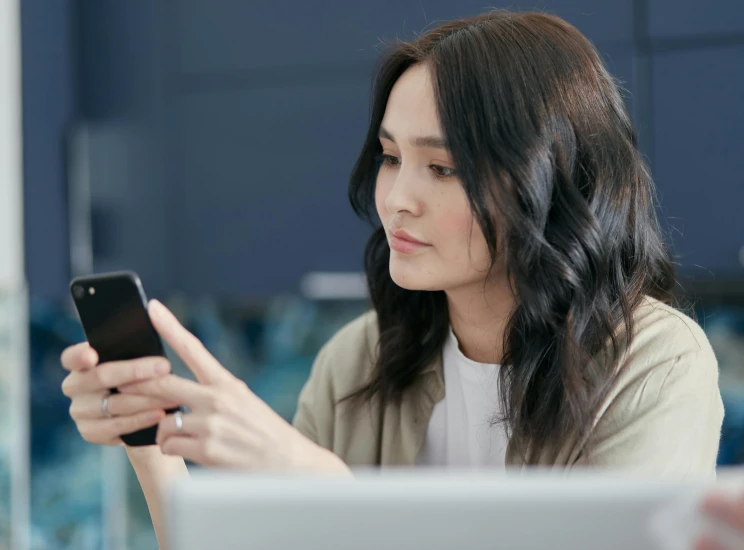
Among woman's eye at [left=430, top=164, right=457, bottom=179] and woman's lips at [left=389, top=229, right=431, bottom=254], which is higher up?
woman's eye at [left=430, top=164, right=457, bottom=179]

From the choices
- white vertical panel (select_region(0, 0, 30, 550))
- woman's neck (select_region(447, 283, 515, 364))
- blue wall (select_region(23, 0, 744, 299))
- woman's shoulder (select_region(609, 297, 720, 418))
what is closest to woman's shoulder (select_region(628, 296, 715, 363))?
woman's shoulder (select_region(609, 297, 720, 418))

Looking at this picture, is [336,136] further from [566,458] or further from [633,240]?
[566,458]

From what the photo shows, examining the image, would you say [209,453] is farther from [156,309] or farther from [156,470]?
[156,470]

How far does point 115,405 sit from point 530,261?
21.3 inches

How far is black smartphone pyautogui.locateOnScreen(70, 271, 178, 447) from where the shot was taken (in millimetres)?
905

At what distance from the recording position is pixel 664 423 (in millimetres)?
1104

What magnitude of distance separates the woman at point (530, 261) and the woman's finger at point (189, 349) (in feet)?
0.74

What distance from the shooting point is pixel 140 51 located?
232 centimetres

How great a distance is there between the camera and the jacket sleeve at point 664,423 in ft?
3.55

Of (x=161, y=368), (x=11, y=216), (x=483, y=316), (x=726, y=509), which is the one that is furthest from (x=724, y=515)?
(x=11, y=216)

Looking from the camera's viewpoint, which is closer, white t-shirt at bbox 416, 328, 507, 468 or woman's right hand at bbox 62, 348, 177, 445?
woman's right hand at bbox 62, 348, 177, 445

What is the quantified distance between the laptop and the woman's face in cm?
70

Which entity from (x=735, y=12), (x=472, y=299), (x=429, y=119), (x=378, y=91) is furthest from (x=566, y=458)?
(x=735, y=12)

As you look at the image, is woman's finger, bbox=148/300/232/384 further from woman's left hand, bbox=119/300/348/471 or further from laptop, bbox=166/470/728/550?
laptop, bbox=166/470/728/550
